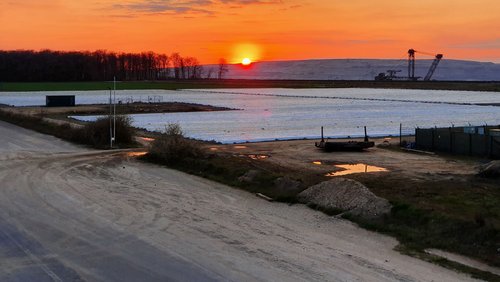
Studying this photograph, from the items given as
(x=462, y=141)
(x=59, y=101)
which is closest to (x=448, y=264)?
(x=462, y=141)

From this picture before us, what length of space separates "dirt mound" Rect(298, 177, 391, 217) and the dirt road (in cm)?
69

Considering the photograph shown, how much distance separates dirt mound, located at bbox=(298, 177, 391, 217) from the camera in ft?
50.4

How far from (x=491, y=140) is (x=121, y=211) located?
19.4 meters

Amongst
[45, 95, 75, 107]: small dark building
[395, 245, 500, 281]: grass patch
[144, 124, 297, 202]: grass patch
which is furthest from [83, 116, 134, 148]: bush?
[45, 95, 75, 107]: small dark building

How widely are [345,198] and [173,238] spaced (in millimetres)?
5810

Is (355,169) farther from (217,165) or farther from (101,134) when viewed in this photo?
(101,134)

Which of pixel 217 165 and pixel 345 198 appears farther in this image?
pixel 217 165

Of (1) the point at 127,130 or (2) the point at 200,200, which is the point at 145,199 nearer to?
(2) the point at 200,200

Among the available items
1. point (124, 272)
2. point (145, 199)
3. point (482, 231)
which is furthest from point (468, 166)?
point (124, 272)

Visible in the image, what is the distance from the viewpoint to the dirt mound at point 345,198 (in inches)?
605

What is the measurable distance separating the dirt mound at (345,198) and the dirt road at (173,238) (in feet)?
2.28

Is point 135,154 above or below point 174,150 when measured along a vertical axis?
below

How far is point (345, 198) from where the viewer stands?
1628 cm

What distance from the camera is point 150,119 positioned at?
50.7m
